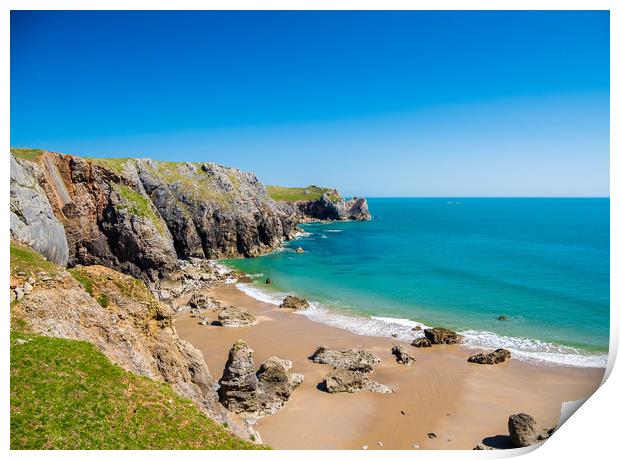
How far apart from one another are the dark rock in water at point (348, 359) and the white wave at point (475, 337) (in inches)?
276

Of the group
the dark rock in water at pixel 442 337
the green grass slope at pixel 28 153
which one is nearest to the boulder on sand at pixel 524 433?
the dark rock in water at pixel 442 337

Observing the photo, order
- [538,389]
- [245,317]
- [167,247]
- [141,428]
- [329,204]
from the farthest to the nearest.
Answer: [329,204], [167,247], [245,317], [538,389], [141,428]

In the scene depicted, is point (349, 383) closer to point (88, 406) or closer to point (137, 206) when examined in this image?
point (88, 406)

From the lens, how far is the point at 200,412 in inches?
624

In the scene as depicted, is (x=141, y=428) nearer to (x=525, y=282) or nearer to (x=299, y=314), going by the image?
(x=299, y=314)

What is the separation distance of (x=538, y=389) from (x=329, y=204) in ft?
496

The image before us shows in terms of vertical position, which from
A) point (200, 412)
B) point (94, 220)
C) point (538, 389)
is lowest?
point (538, 389)

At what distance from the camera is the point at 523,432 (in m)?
20.7

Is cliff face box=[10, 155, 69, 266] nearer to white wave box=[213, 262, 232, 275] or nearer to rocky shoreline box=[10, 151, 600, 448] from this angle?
rocky shoreline box=[10, 151, 600, 448]

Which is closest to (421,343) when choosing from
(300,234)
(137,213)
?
(137,213)

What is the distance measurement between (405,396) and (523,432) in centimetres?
793

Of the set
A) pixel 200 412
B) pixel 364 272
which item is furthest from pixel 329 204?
pixel 200 412

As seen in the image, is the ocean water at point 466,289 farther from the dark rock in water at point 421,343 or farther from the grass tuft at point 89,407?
the grass tuft at point 89,407

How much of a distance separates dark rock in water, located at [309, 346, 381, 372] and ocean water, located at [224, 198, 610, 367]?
24.6ft
